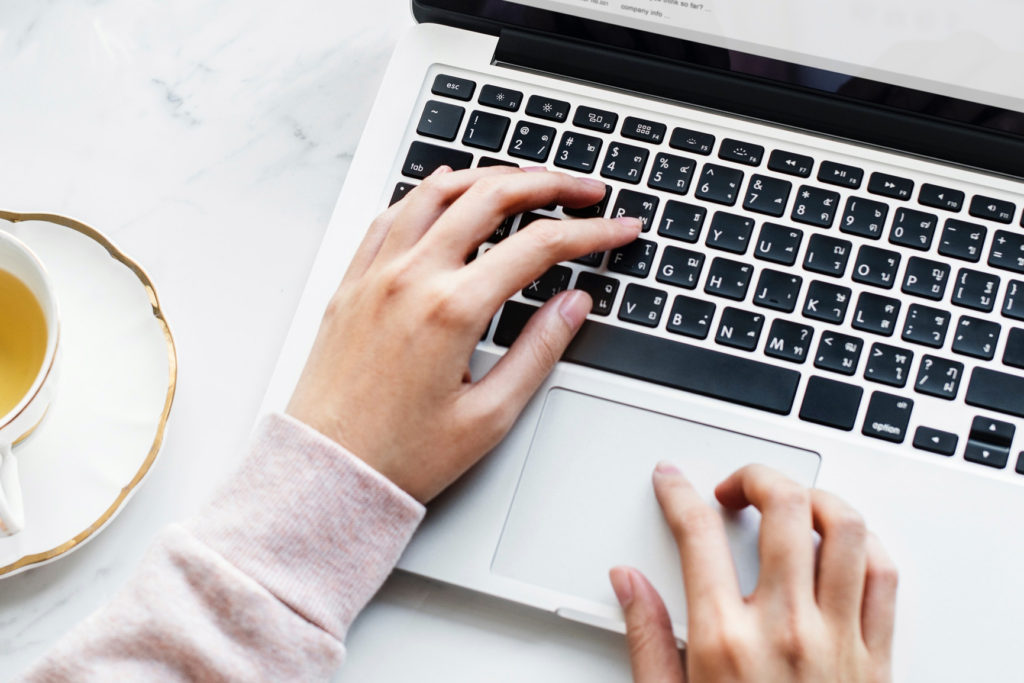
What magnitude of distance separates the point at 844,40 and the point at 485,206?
0.24 m

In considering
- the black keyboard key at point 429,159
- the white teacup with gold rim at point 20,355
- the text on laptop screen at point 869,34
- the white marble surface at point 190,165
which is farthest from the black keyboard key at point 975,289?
the white teacup with gold rim at point 20,355

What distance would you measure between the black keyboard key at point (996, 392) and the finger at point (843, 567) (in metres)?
0.11

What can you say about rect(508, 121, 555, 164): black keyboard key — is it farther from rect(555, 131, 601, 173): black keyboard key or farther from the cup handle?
the cup handle

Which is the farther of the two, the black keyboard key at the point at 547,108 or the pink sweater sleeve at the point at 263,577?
the black keyboard key at the point at 547,108

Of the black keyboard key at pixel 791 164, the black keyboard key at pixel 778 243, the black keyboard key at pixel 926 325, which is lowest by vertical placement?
the black keyboard key at pixel 926 325

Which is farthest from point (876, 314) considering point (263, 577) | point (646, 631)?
point (263, 577)

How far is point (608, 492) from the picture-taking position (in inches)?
20.4

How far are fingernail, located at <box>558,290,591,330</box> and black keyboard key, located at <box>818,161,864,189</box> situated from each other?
0.17m

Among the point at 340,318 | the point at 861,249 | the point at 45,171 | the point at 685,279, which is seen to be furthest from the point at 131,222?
the point at 861,249

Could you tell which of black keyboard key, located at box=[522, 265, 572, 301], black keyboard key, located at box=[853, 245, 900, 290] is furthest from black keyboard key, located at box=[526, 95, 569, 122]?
black keyboard key, located at box=[853, 245, 900, 290]

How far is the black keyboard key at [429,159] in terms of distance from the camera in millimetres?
576

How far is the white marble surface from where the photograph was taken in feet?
1.92

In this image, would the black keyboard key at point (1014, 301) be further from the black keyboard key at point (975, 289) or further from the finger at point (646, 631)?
→ the finger at point (646, 631)

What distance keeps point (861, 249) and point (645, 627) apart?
0.26m
